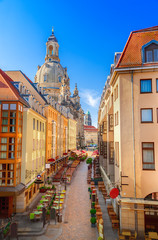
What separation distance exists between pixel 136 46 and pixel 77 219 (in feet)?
64.1

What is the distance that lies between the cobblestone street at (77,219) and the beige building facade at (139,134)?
4.12m

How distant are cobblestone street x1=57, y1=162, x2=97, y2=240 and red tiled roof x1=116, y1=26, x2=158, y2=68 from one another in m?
16.3

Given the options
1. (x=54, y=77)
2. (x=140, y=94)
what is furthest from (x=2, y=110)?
(x=54, y=77)

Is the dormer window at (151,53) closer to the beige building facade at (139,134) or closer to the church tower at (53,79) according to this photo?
the beige building facade at (139,134)

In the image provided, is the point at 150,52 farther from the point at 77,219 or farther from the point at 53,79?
the point at 53,79

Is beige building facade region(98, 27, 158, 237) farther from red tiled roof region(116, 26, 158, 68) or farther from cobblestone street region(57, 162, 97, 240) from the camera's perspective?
cobblestone street region(57, 162, 97, 240)

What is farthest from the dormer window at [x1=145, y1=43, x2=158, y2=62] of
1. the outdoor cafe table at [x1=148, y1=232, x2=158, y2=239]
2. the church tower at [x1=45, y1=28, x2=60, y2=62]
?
the church tower at [x1=45, y1=28, x2=60, y2=62]

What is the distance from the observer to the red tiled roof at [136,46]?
17.0 metres

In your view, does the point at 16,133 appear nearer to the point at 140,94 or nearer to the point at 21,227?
the point at 21,227

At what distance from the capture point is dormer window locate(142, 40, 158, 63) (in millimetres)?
16812

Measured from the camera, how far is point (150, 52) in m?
17.0

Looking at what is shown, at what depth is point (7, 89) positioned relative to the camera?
2088 cm

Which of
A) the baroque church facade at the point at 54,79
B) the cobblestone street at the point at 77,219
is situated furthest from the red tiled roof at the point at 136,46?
the baroque church facade at the point at 54,79

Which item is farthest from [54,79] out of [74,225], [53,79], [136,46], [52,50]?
[74,225]
